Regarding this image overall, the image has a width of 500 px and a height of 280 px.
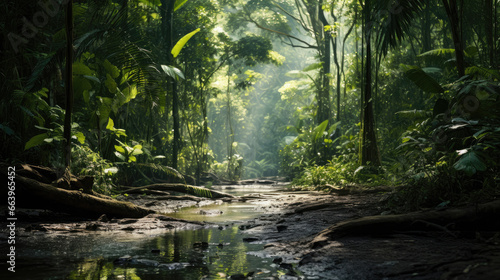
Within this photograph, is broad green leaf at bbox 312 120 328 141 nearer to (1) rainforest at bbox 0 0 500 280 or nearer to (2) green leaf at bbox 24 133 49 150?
(1) rainforest at bbox 0 0 500 280

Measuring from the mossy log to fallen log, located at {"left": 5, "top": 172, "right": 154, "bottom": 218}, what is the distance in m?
2.57

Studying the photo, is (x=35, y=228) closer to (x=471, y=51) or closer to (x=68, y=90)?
(x=68, y=90)

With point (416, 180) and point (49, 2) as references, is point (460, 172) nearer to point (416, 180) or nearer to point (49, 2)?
point (416, 180)

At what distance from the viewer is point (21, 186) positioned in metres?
4.20

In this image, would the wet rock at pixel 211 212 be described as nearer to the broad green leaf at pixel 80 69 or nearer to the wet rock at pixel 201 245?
the wet rock at pixel 201 245

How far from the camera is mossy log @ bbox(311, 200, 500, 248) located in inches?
124

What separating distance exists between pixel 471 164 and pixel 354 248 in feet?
4.00

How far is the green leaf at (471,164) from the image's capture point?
328 centimetres

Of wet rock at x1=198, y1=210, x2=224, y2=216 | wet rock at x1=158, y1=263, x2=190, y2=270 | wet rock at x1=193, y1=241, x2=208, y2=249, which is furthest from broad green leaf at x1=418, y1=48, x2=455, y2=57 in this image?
wet rock at x1=158, y1=263, x2=190, y2=270

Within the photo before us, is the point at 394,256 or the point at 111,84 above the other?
the point at 111,84

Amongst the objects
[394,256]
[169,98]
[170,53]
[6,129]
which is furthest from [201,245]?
[169,98]

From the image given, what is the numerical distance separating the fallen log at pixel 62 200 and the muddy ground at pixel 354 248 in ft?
0.53

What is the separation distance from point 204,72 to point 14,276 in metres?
14.7

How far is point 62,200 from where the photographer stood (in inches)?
172
